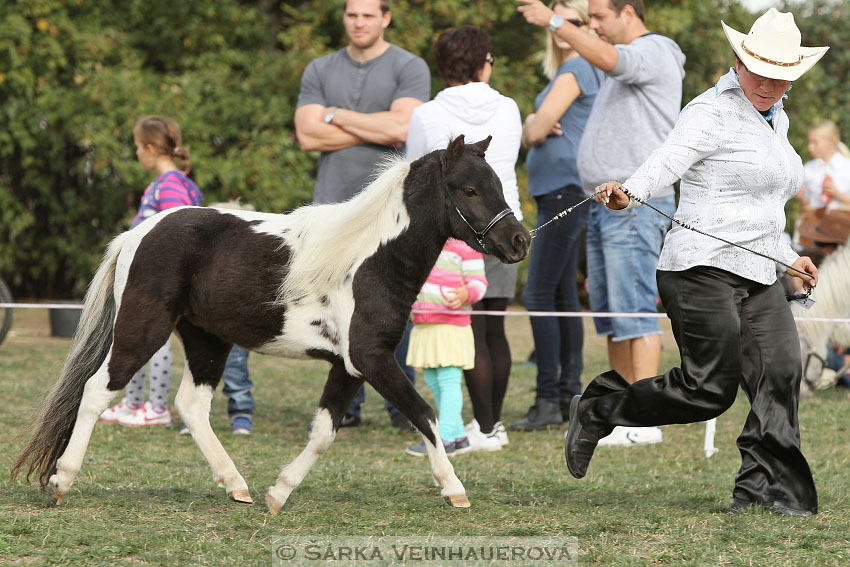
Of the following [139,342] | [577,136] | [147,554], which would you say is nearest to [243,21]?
[577,136]

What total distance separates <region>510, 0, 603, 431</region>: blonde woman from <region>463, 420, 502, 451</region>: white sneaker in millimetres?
765

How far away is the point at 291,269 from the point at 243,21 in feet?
40.9

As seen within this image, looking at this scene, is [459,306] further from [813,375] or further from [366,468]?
[813,375]

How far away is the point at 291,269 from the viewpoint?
4.84 metres

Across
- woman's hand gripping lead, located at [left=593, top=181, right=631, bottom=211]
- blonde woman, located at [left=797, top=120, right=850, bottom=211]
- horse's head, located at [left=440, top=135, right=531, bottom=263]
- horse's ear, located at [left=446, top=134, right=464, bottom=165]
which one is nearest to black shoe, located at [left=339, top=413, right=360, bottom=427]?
horse's head, located at [left=440, top=135, right=531, bottom=263]

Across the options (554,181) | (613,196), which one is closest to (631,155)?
(554,181)

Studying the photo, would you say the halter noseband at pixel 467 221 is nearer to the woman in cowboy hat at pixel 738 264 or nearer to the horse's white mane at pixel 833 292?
the woman in cowboy hat at pixel 738 264

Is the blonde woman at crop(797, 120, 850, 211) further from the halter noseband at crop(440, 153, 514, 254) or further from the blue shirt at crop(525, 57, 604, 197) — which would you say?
the halter noseband at crop(440, 153, 514, 254)

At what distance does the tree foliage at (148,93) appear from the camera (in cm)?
1440

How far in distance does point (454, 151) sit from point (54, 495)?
2258mm

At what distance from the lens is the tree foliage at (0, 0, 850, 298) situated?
14398mm

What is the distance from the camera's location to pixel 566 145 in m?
7.61

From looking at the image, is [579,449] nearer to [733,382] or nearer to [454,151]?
[733,382]

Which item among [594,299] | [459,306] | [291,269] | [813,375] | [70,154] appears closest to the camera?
[291,269]
